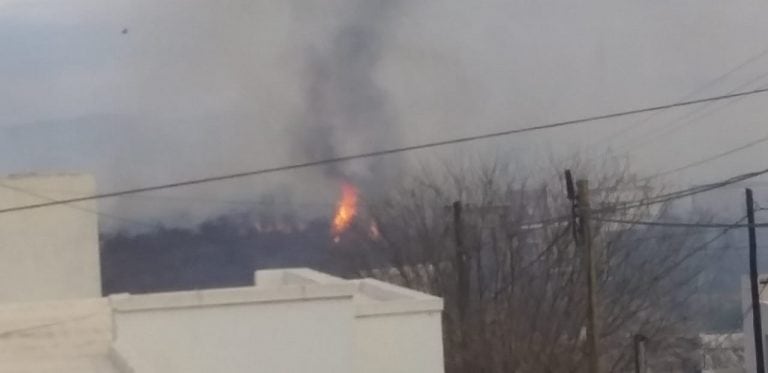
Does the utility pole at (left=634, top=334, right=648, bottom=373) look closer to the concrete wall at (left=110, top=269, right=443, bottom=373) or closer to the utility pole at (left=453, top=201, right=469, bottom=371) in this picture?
the utility pole at (left=453, top=201, right=469, bottom=371)

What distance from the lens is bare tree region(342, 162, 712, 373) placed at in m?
21.2

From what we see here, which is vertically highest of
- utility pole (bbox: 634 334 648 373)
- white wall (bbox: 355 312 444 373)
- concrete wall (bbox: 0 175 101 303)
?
concrete wall (bbox: 0 175 101 303)

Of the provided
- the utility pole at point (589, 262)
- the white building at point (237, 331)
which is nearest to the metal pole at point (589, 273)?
the utility pole at point (589, 262)

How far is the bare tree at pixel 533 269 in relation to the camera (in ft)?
69.7

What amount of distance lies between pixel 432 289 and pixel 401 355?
13250mm

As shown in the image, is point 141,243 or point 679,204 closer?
point 679,204

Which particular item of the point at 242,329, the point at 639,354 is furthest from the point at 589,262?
the point at 639,354

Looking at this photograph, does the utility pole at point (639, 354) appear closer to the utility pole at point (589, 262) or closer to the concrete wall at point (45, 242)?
the utility pole at point (589, 262)

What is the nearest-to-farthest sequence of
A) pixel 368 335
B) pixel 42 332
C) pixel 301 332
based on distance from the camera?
pixel 301 332 < pixel 368 335 < pixel 42 332

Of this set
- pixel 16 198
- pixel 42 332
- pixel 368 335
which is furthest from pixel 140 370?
pixel 16 198

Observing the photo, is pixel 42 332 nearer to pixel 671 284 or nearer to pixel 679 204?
pixel 671 284

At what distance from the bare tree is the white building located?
9315 mm

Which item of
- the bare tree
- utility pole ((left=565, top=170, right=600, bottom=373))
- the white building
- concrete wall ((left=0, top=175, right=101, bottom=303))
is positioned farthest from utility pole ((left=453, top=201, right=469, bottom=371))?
the white building

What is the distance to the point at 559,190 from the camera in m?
25.8
